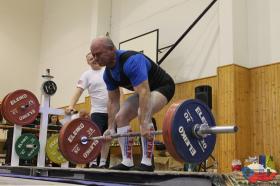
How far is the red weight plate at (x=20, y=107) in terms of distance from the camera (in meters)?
4.01

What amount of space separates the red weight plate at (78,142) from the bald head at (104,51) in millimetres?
1109

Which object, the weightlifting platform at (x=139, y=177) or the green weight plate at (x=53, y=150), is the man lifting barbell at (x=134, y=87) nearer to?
the weightlifting platform at (x=139, y=177)

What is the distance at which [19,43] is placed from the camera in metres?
9.66

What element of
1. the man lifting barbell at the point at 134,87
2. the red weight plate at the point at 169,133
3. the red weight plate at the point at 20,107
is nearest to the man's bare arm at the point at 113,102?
the man lifting barbell at the point at 134,87

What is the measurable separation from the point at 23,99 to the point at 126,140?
1721 millimetres

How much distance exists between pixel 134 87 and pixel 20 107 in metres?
2.06

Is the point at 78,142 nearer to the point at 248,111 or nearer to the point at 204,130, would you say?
the point at 204,130

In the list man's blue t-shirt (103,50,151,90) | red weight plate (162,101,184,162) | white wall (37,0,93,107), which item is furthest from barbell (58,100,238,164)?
white wall (37,0,93,107)

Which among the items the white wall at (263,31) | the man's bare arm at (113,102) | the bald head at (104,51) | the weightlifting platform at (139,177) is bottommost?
the weightlifting platform at (139,177)

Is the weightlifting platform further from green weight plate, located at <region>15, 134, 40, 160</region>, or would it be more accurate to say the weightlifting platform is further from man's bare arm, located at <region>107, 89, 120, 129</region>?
green weight plate, located at <region>15, 134, 40, 160</region>

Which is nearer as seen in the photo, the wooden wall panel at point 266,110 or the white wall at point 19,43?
the wooden wall panel at point 266,110

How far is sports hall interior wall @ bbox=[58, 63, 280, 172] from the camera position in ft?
16.7

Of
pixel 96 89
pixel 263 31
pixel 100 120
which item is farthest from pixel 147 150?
pixel 263 31

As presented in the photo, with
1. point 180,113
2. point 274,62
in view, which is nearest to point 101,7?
point 274,62
